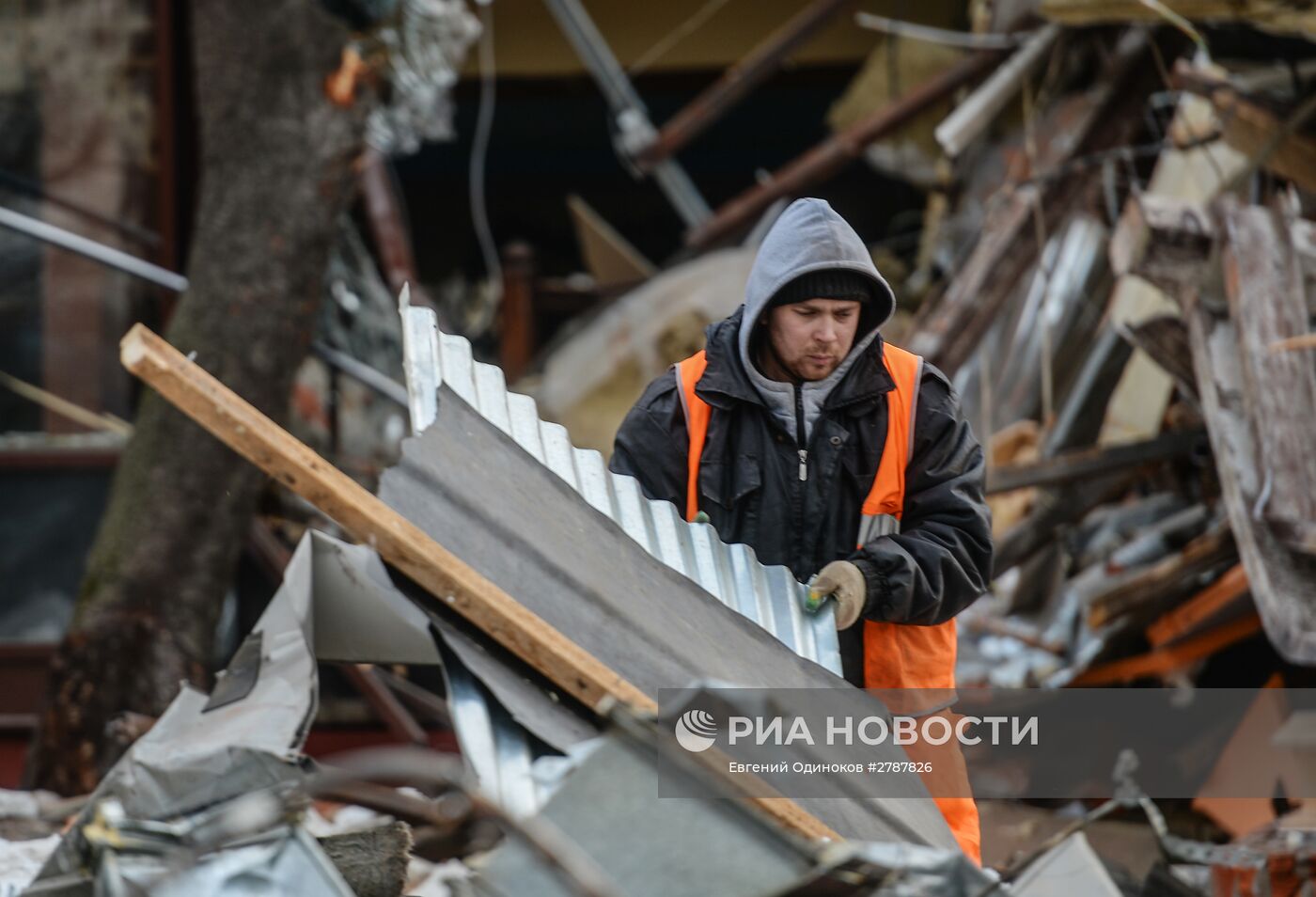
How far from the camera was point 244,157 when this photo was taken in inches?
256

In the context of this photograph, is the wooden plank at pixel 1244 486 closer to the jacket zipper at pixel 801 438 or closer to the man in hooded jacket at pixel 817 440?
the man in hooded jacket at pixel 817 440

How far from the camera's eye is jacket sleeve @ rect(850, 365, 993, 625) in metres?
3.04

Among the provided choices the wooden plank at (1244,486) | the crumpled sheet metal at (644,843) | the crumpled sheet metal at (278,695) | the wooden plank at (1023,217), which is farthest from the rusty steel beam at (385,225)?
the crumpled sheet metal at (644,843)

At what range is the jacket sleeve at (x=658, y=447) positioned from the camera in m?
3.32

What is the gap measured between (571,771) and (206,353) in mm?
4340

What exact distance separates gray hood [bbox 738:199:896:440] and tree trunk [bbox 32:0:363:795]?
3.47 metres

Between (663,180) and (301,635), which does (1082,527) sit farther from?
(301,635)

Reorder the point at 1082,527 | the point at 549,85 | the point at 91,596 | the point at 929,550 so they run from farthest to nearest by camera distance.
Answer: the point at 549,85, the point at 1082,527, the point at 91,596, the point at 929,550

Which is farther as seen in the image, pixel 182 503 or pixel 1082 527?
pixel 1082 527

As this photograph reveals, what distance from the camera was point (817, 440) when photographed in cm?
325

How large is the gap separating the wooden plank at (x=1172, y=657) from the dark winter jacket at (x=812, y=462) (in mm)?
2995

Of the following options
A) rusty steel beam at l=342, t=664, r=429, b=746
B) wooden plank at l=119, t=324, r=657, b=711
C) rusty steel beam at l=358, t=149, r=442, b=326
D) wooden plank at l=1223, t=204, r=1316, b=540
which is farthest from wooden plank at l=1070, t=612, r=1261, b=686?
rusty steel beam at l=358, t=149, r=442, b=326

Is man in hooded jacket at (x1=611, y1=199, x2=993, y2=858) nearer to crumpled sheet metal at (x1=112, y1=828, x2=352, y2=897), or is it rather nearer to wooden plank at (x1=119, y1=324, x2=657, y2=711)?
wooden plank at (x1=119, y1=324, x2=657, y2=711)

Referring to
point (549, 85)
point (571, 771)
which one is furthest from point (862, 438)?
point (549, 85)
